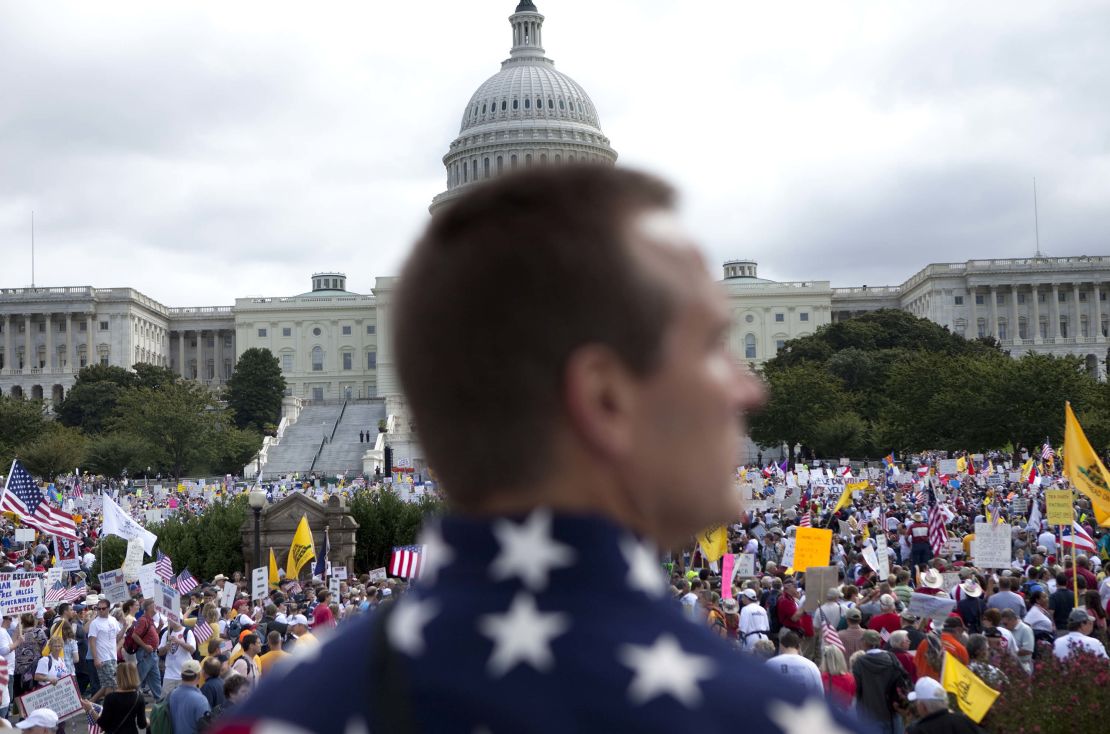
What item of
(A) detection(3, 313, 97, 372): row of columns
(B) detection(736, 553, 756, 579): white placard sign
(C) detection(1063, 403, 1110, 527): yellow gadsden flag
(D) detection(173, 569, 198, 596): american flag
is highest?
(A) detection(3, 313, 97, 372): row of columns

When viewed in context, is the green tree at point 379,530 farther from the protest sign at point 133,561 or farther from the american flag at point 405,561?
the american flag at point 405,561

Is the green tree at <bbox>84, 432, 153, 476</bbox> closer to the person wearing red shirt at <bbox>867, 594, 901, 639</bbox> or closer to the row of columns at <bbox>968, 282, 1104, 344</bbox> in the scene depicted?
the person wearing red shirt at <bbox>867, 594, 901, 639</bbox>

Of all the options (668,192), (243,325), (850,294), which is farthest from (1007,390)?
(243,325)

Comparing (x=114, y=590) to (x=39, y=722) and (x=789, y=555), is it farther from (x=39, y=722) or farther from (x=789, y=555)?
(x=789, y=555)

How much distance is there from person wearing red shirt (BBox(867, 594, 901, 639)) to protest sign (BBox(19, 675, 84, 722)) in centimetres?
677

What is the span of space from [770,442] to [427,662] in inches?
2866

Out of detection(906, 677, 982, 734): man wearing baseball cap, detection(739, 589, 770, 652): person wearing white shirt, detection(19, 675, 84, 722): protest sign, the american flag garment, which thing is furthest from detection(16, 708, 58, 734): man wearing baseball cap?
the american flag garment

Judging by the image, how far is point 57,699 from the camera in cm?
988

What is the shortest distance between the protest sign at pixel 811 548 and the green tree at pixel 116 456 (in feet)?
202

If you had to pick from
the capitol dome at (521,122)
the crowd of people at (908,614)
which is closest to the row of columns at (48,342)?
the capitol dome at (521,122)

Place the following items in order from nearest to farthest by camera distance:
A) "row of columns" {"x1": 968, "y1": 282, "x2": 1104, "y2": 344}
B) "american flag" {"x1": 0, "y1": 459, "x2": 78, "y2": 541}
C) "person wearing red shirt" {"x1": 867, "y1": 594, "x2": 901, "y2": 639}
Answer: "person wearing red shirt" {"x1": 867, "y1": 594, "x2": 901, "y2": 639}
"american flag" {"x1": 0, "y1": 459, "x2": 78, "y2": 541}
"row of columns" {"x1": 968, "y1": 282, "x2": 1104, "y2": 344}

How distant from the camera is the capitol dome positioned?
125 m

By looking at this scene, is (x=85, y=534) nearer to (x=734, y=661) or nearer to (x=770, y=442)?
(x=734, y=661)

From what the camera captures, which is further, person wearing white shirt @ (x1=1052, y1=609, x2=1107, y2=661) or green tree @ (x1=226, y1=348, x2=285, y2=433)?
green tree @ (x1=226, y1=348, x2=285, y2=433)
